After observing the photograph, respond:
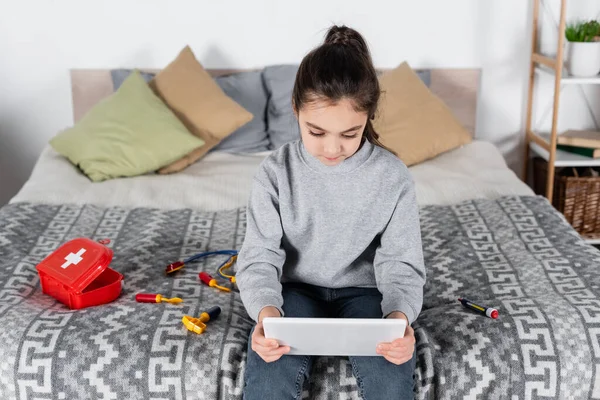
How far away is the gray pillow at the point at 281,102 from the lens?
2.88 meters

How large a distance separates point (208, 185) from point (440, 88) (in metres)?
1.16

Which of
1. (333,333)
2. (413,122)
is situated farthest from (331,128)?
(413,122)

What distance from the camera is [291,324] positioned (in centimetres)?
124

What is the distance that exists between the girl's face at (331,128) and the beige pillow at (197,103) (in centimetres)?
137

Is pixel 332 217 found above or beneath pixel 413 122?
above

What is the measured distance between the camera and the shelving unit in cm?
270

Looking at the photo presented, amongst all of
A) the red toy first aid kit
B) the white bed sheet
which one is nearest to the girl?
the red toy first aid kit

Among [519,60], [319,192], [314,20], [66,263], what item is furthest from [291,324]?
[519,60]

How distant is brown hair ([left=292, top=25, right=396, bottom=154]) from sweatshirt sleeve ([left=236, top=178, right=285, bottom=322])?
0.21 m

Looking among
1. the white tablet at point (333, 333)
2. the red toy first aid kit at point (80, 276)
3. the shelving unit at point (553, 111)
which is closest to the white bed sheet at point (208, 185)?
the shelving unit at point (553, 111)

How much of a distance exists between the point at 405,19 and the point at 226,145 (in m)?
0.91

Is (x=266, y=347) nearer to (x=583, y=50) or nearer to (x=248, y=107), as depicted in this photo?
(x=248, y=107)

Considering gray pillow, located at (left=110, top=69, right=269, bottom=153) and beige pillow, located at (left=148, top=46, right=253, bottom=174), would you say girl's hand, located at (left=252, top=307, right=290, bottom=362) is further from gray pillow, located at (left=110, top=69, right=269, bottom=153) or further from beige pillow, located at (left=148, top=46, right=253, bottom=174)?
gray pillow, located at (left=110, top=69, right=269, bottom=153)

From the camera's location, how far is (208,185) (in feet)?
8.25
